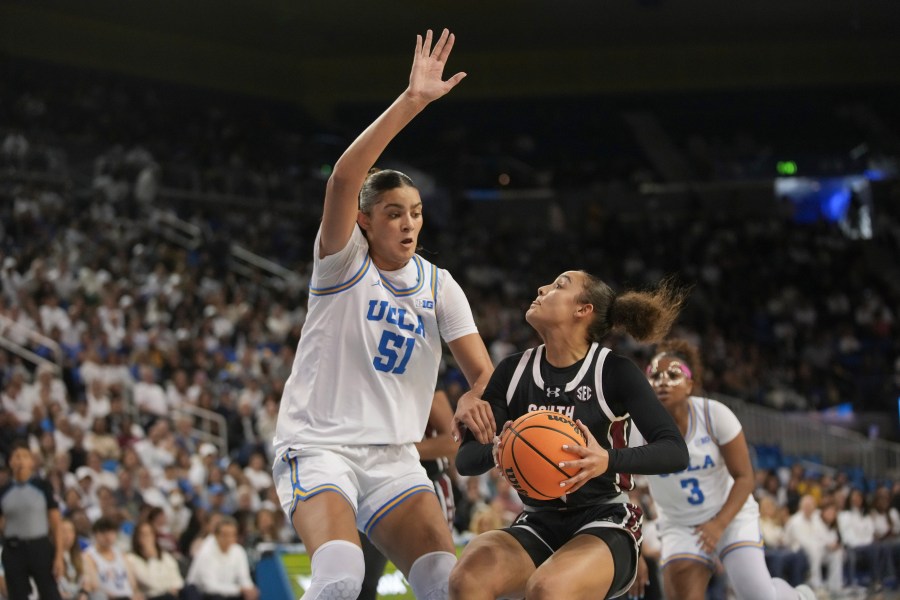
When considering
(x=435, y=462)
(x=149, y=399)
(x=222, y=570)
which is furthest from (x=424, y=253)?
(x=435, y=462)

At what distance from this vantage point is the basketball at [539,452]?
4.33 metres

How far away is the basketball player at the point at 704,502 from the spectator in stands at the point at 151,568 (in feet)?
15.9

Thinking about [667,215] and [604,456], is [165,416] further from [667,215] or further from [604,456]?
[667,215]

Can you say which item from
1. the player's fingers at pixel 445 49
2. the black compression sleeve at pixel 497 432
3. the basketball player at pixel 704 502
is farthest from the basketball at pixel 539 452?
the basketball player at pixel 704 502

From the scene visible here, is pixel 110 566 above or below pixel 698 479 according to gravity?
below

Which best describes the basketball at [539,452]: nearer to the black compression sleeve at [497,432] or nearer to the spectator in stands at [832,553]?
the black compression sleeve at [497,432]

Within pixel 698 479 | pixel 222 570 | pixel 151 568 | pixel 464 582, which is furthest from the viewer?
pixel 222 570

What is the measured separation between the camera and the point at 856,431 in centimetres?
1967

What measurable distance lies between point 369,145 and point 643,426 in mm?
1503

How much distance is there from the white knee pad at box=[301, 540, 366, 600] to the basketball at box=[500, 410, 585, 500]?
2.17 feet

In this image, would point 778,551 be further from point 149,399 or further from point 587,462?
point 587,462

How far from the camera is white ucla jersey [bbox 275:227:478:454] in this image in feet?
15.6

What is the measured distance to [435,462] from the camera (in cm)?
633

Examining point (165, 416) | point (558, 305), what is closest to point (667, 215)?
point (165, 416)
